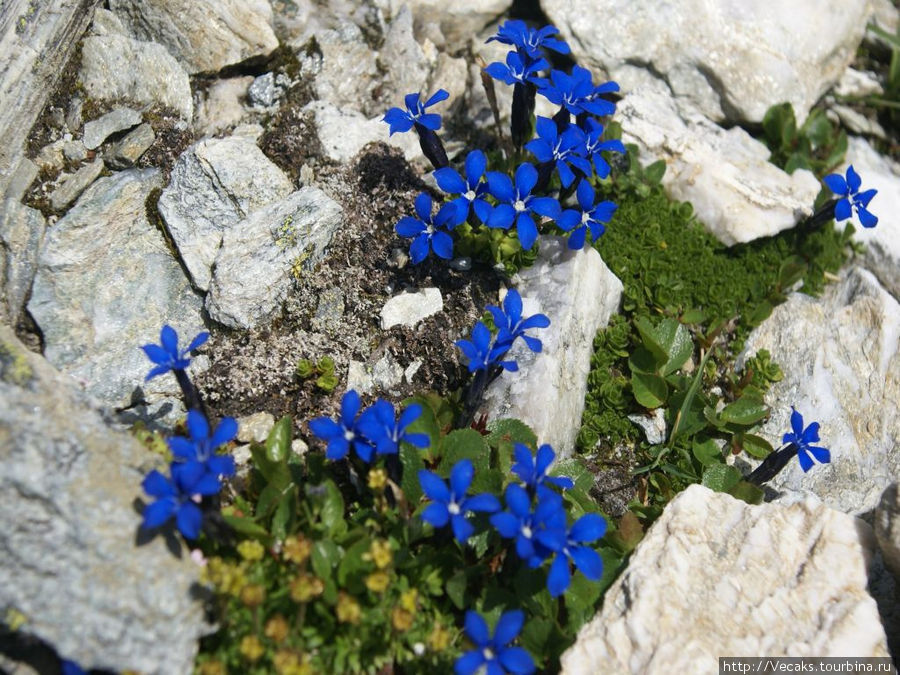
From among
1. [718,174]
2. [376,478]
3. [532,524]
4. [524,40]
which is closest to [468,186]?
Answer: [524,40]

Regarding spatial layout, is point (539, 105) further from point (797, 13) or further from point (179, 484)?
point (179, 484)

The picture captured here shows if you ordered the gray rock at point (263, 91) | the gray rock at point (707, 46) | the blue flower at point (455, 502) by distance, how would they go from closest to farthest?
1. the blue flower at point (455, 502)
2. the gray rock at point (263, 91)
3. the gray rock at point (707, 46)

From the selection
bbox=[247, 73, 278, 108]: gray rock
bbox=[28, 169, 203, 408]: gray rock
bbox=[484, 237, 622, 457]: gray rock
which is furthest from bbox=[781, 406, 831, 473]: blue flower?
bbox=[247, 73, 278, 108]: gray rock

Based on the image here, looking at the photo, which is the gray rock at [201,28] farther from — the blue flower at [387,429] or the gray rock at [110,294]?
the blue flower at [387,429]

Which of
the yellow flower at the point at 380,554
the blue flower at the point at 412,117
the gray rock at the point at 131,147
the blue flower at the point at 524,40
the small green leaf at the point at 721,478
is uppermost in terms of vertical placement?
the blue flower at the point at 524,40

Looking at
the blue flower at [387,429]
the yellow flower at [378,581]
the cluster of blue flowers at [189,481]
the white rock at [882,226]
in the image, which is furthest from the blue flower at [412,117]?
the white rock at [882,226]

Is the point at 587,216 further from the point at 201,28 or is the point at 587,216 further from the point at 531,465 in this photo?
the point at 201,28

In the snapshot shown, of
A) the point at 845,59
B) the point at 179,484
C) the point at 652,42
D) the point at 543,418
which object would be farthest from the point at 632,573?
the point at 845,59
